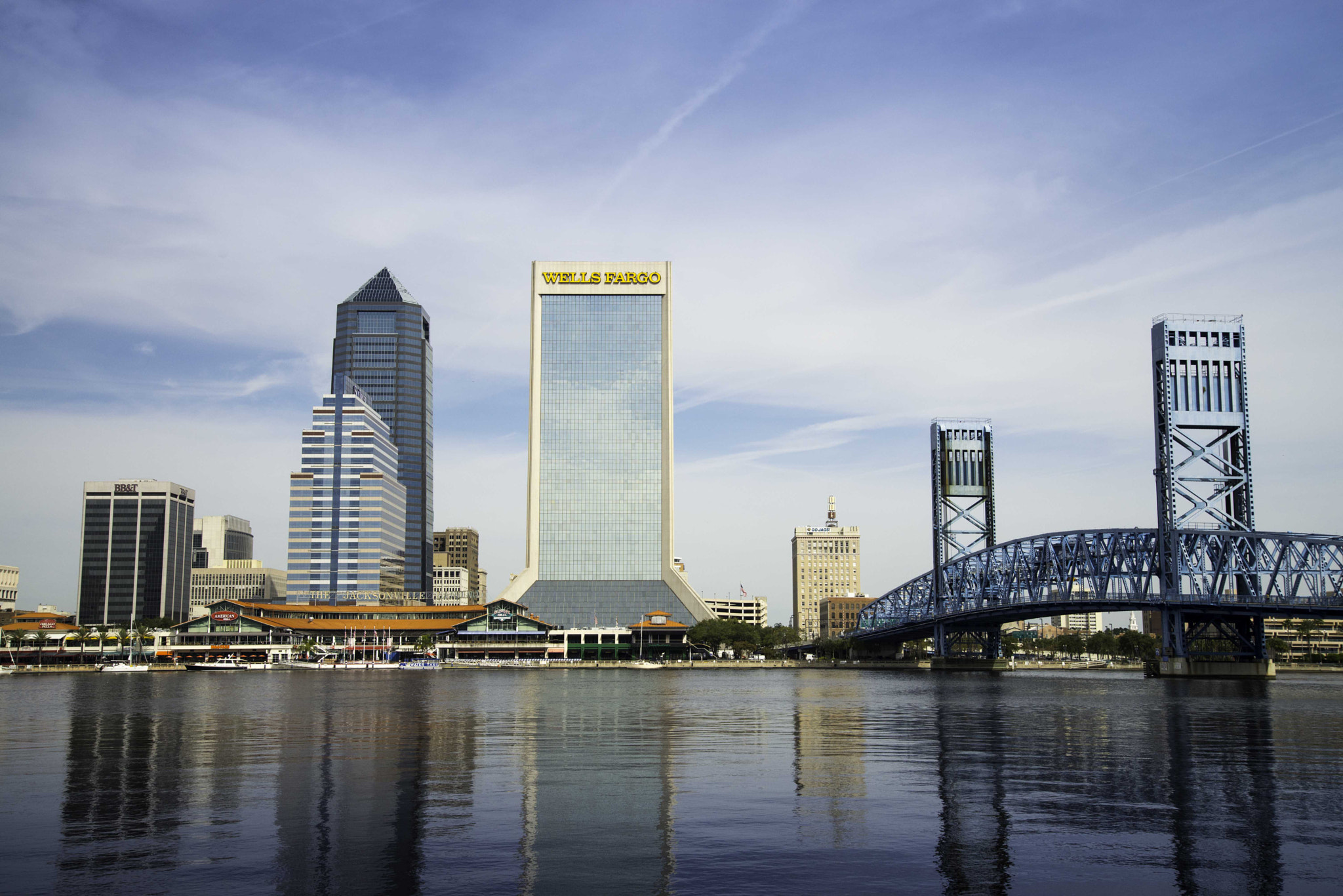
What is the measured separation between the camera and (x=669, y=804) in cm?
3366

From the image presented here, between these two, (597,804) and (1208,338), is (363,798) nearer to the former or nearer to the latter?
(597,804)

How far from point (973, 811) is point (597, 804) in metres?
11.3

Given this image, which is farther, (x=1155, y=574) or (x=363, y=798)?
(x=1155, y=574)

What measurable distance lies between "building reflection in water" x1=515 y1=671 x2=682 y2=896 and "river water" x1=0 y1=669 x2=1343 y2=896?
0.41ft

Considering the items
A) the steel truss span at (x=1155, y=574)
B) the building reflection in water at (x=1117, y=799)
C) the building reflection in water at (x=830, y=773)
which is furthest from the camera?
the steel truss span at (x=1155, y=574)

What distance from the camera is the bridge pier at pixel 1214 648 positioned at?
483 ft

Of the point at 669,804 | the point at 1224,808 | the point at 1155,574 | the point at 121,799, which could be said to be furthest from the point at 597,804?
the point at 1155,574

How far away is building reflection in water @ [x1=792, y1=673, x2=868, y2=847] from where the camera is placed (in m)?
30.0

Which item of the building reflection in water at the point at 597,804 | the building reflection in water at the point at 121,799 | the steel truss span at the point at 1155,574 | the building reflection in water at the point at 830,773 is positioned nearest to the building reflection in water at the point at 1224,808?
the building reflection in water at the point at 830,773

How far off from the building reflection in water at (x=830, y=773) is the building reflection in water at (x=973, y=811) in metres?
2.54

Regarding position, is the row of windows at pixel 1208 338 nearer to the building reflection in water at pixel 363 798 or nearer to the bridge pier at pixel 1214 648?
the bridge pier at pixel 1214 648

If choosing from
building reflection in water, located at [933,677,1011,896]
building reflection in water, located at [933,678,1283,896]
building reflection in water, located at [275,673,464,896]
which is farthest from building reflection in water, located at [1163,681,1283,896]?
building reflection in water, located at [275,673,464,896]

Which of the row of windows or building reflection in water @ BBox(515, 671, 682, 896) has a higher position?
the row of windows

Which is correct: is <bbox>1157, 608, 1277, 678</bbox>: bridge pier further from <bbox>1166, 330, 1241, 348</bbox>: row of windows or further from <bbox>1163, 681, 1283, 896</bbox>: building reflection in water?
<bbox>1163, 681, 1283, 896</bbox>: building reflection in water
